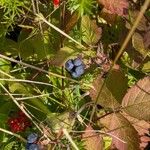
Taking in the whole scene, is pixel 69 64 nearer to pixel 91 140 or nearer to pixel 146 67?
pixel 91 140

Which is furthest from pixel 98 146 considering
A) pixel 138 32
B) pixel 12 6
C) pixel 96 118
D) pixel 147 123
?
pixel 12 6

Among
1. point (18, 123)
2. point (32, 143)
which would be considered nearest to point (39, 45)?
point (18, 123)

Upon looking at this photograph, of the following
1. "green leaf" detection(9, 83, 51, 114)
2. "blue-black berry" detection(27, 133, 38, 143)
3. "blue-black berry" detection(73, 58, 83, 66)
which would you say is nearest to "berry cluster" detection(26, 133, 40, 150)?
"blue-black berry" detection(27, 133, 38, 143)

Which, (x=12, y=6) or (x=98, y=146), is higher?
(x=12, y=6)

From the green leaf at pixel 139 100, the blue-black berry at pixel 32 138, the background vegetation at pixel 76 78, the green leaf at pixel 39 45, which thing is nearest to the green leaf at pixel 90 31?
the background vegetation at pixel 76 78

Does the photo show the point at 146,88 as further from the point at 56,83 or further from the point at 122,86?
the point at 56,83

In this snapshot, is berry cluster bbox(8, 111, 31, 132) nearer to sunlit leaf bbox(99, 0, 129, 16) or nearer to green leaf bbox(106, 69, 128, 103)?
green leaf bbox(106, 69, 128, 103)

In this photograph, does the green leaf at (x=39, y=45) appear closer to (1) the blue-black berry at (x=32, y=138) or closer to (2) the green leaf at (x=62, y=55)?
(2) the green leaf at (x=62, y=55)
